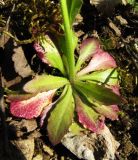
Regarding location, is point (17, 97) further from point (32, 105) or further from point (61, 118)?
point (61, 118)

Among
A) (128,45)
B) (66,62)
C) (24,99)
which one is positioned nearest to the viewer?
(24,99)

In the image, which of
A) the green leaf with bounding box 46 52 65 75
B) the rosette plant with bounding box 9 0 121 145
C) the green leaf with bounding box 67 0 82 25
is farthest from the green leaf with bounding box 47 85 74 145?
the green leaf with bounding box 67 0 82 25

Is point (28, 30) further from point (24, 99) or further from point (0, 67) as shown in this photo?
point (24, 99)

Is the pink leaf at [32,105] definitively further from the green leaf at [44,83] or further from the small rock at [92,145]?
the small rock at [92,145]

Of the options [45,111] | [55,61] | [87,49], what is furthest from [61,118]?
[87,49]

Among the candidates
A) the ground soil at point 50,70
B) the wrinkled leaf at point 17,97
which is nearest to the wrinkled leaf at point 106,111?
the ground soil at point 50,70

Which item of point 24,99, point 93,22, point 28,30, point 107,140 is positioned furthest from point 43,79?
point 93,22

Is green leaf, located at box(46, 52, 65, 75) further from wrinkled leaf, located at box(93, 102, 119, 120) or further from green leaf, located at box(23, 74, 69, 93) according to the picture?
wrinkled leaf, located at box(93, 102, 119, 120)
